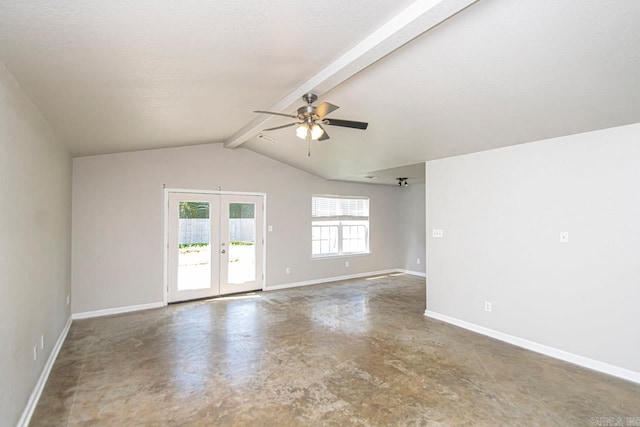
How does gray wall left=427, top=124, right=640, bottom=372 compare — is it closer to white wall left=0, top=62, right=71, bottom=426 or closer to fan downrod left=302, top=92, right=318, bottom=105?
fan downrod left=302, top=92, right=318, bottom=105

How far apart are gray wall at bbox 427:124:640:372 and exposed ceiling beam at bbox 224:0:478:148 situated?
252 cm

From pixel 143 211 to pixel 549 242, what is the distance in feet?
19.0

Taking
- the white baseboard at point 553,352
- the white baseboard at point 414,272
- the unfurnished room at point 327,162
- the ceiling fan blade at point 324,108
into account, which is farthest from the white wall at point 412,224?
the ceiling fan blade at point 324,108

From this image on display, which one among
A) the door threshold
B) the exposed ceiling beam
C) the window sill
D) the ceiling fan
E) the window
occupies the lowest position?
the door threshold

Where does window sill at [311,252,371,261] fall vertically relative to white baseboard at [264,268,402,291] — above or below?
above

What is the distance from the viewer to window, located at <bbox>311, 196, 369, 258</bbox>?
7383 millimetres

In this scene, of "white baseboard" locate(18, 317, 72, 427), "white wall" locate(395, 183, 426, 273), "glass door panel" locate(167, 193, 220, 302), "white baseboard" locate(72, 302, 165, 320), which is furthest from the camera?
"white wall" locate(395, 183, 426, 273)

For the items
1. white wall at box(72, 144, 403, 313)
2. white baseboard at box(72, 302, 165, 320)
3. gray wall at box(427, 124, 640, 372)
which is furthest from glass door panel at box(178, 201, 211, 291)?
gray wall at box(427, 124, 640, 372)

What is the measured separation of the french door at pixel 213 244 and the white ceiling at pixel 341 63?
197cm

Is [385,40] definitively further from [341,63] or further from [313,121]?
[313,121]

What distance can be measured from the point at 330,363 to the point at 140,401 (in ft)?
5.75

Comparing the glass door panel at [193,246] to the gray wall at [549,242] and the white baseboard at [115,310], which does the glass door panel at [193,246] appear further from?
the gray wall at [549,242]

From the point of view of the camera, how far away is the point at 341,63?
8.19 feet

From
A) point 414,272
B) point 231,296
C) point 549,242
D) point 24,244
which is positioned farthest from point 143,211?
point 414,272
